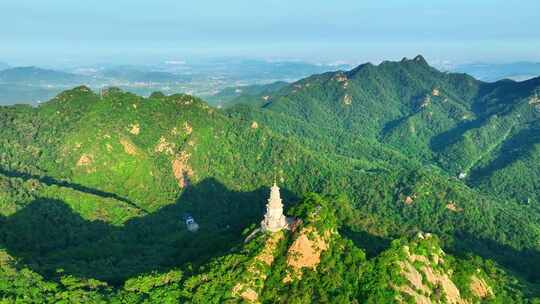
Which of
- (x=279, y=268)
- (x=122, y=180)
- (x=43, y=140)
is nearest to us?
(x=279, y=268)

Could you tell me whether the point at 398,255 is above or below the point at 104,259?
above

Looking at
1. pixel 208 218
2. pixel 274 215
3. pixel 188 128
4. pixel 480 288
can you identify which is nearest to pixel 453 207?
pixel 208 218

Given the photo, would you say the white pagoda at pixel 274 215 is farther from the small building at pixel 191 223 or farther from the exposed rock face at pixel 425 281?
the small building at pixel 191 223

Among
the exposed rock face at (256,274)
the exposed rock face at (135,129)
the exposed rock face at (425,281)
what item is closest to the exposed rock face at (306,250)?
the exposed rock face at (256,274)

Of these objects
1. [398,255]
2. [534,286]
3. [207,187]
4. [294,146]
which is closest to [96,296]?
[398,255]

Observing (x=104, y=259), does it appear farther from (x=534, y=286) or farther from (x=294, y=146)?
(x=294, y=146)

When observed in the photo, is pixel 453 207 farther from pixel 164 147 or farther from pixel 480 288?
pixel 164 147
